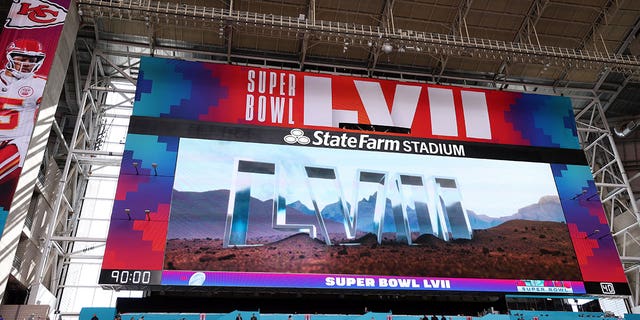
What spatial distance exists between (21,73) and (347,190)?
13722mm

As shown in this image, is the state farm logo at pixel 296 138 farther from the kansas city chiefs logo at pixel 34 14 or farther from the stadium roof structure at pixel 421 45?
the kansas city chiefs logo at pixel 34 14

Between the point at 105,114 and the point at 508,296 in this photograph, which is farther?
the point at 105,114

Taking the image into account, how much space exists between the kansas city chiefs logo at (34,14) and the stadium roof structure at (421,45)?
203 cm

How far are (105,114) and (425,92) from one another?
16886 mm

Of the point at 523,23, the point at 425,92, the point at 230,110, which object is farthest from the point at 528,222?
the point at 230,110

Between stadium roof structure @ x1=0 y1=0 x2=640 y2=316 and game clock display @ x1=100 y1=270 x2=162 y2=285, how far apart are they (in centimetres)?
695

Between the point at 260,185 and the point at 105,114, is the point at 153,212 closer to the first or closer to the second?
the point at 260,185

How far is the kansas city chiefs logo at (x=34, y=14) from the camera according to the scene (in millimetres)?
21812

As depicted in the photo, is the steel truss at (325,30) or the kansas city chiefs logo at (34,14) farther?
the steel truss at (325,30)

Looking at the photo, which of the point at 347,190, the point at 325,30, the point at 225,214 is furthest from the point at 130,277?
the point at 325,30

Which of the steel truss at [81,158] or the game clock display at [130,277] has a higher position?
the steel truss at [81,158]

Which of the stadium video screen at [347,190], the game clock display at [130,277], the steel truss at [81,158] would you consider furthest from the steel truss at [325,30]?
the game clock display at [130,277]

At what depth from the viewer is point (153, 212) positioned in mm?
21516

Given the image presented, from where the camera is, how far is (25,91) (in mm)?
20562
